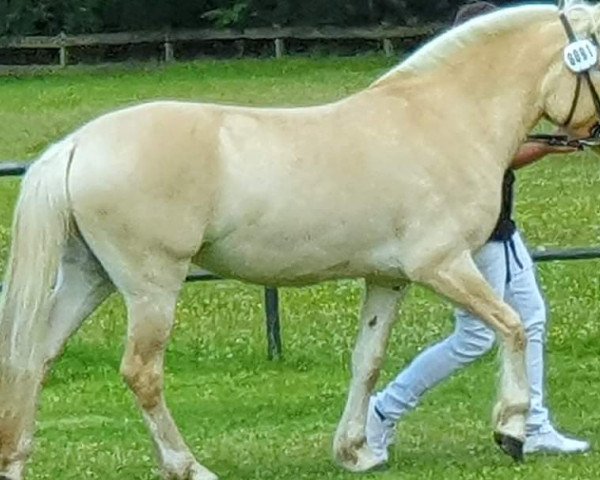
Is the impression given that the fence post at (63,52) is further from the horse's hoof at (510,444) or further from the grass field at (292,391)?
the horse's hoof at (510,444)

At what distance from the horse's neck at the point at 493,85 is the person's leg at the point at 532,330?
1.65ft

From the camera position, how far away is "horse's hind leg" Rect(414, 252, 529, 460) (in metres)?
7.31

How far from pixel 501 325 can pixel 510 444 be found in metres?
0.50

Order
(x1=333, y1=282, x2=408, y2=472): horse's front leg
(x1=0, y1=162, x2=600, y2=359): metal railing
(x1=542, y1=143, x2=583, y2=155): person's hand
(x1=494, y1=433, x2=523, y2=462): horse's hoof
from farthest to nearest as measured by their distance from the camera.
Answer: (x1=0, y1=162, x2=600, y2=359): metal railing, (x1=542, y1=143, x2=583, y2=155): person's hand, (x1=333, y1=282, x2=408, y2=472): horse's front leg, (x1=494, y1=433, x2=523, y2=462): horse's hoof

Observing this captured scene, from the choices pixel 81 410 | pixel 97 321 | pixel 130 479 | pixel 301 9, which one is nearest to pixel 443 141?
pixel 130 479

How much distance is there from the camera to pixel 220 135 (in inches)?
282

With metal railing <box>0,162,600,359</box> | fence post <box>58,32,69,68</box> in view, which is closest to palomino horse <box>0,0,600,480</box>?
metal railing <box>0,162,600,359</box>

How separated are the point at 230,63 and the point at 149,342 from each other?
31.8m

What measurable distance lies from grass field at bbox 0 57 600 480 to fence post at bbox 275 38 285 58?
23.6 metres

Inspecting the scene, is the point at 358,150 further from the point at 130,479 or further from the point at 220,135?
the point at 130,479

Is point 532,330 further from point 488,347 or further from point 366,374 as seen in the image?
point 366,374

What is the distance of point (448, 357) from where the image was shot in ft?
25.9

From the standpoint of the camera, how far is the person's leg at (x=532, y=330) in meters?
7.87

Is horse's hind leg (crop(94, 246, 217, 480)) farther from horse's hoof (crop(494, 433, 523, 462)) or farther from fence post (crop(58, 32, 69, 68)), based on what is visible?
fence post (crop(58, 32, 69, 68))
